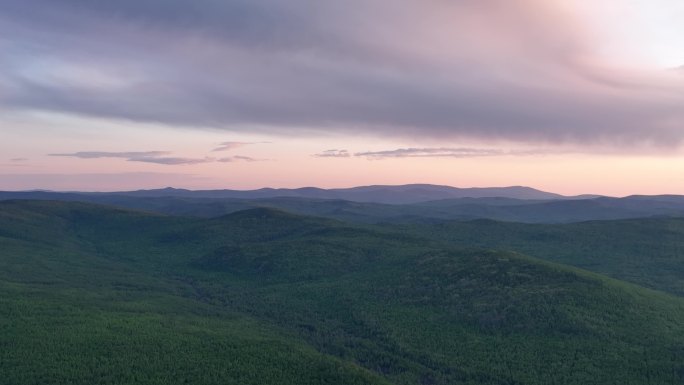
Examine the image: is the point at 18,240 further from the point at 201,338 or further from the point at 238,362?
the point at 238,362

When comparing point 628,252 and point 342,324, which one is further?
point 628,252

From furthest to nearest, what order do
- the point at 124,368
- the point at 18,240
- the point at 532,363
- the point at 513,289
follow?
the point at 18,240, the point at 513,289, the point at 532,363, the point at 124,368

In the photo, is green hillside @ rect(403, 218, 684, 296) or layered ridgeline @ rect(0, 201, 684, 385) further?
green hillside @ rect(403, 218, 684, 296)

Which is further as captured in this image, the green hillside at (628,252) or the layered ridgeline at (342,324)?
the green hillside at (628,252)

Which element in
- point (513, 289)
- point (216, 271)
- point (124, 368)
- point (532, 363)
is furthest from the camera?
point (216, 271)

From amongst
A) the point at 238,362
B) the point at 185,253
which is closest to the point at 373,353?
the point at 238,362

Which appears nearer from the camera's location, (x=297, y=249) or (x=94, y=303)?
(x=94, y=303)

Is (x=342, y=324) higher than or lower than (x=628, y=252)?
lower
